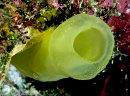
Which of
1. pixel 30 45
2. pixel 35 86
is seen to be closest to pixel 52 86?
pixel 35 86

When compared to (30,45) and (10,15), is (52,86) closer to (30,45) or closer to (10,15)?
(30,45)

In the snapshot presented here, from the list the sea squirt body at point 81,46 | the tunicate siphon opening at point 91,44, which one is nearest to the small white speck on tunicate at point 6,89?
the sea squirt body at point 81,46

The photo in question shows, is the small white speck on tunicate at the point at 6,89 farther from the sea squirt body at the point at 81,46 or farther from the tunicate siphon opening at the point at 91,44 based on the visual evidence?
the tunicate siphon opening at the point at 91,44

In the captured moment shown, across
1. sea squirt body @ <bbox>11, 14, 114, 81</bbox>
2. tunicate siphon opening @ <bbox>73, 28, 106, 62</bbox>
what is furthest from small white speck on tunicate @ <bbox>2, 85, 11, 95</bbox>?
tunicate siphon opening @ <bbox>73, 28, 106, 62</bbox>

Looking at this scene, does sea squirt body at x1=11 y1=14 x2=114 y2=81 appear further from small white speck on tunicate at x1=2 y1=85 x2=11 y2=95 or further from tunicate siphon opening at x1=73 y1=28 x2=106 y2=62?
small white speck on tunicate at x1=2 y1=85 x2=11 y2=95

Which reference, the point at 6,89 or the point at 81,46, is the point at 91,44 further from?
the point at 6,89

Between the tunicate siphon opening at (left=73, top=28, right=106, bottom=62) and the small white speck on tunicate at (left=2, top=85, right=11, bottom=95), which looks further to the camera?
the small white speck on tunicate at (left=2, top=85, right=11, bottom=95)

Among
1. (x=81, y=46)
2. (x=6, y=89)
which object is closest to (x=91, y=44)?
(x=81, y=46)

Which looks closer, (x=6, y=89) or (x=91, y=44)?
(x=91, y=44)
